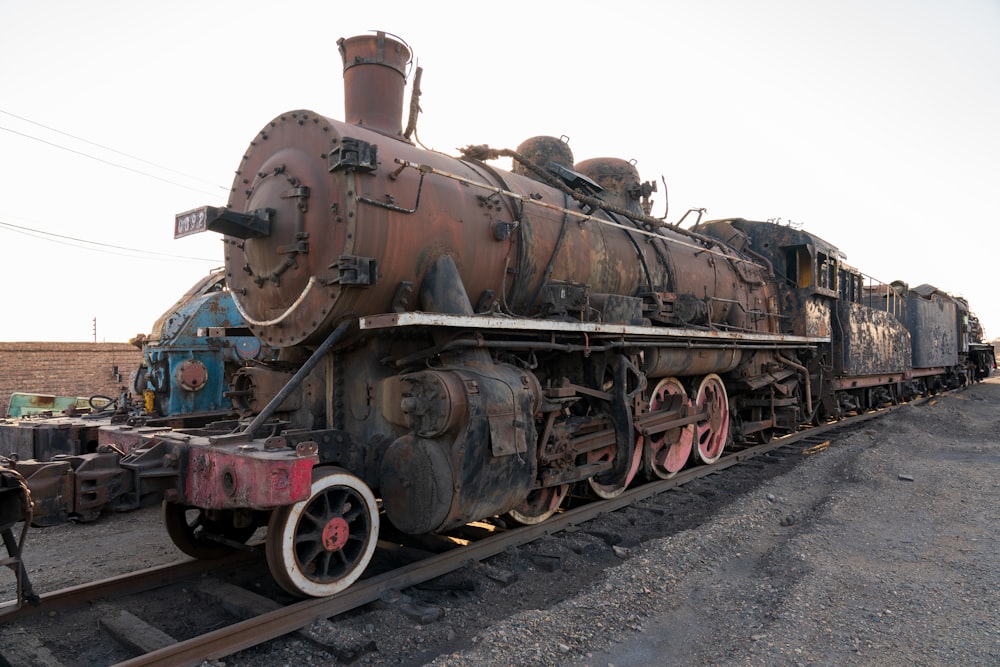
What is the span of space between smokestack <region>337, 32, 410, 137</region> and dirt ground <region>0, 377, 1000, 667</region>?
3730 millimetres

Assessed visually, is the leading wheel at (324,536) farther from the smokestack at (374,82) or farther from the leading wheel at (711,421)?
the leading wheel at (711,421)

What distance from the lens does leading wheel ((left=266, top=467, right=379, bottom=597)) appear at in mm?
3641

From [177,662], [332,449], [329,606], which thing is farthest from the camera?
[332,449]

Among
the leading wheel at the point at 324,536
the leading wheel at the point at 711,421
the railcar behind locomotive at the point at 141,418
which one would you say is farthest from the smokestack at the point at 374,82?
the leading wheel at the point at 711,421

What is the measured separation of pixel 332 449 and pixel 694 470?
5283 mm

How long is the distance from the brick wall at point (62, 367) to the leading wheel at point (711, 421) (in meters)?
14.3

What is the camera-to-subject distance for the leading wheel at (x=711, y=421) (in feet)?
26.4

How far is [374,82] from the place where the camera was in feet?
17.2

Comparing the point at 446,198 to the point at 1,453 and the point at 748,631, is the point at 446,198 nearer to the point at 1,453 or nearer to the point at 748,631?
the point at 748,631

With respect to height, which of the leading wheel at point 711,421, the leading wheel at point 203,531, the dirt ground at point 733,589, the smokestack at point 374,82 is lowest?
the dirt ground at point 733,589

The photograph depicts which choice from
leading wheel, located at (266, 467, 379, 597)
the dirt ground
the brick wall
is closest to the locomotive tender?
leading wheel, located at (266, 467, 379, 597)

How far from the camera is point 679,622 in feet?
12.4

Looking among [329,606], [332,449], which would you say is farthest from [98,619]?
[332,449]

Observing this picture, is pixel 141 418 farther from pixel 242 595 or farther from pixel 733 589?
pixel 733 589
